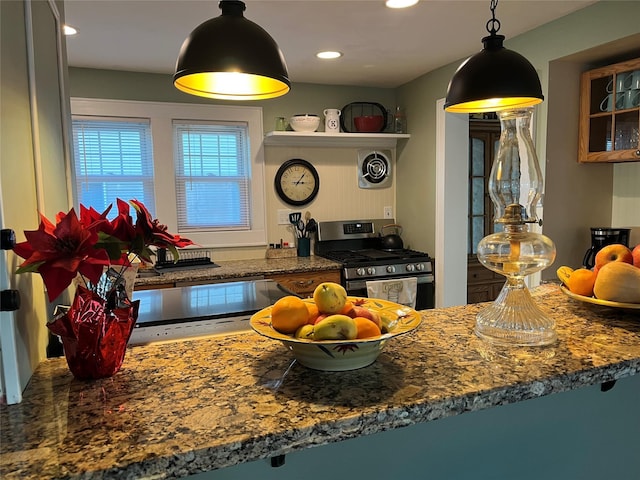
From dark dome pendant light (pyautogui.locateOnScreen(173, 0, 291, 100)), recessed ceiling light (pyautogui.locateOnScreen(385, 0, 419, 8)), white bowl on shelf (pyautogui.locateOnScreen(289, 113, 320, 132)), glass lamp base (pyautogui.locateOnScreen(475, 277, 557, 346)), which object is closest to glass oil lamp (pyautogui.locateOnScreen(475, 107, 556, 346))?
glass lamp base (pyautogui.locateOnScreen(475, 277, 557, 346))

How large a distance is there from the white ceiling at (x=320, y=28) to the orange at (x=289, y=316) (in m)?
1.73

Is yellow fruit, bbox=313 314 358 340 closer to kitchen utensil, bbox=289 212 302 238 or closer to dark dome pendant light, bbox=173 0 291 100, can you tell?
dark dome pendant light, bbox=173 0 291 100

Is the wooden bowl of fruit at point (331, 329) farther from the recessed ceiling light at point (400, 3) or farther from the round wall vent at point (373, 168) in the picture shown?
the round wall vent at point (373, 168)

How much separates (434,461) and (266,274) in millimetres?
2346

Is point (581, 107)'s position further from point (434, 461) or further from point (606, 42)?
point (434, 461)

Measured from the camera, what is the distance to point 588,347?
1122 millimetres

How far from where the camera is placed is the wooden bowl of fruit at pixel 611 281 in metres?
1.27

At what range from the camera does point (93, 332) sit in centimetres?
93

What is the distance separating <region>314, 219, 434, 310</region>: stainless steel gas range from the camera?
3.52 m

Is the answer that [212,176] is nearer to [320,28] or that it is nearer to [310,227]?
[310,227]

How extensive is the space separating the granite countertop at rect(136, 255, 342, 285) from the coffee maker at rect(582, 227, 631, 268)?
163cm

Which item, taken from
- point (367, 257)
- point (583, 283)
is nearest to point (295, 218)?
point (367, 257)

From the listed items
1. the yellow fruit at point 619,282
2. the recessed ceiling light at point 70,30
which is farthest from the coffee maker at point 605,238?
the recessed ceiling light at point 70,30

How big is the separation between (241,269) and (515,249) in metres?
2.45
